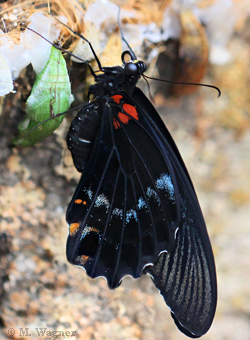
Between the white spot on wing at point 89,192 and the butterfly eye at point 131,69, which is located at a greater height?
the butterfly eye at point 131,69

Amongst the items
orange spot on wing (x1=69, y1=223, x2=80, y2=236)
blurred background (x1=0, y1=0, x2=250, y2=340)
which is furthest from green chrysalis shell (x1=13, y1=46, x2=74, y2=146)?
orange spot on wing (x1=69, y1=223, x2=80, y2=236)

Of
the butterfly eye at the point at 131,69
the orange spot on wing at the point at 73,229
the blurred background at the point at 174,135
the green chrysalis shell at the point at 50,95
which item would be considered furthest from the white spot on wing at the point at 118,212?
the butterfly eye at the point at 131,69

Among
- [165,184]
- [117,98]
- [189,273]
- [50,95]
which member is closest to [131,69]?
[117,98]

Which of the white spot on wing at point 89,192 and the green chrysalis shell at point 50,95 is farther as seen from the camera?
the white spot on wing at point 89,192

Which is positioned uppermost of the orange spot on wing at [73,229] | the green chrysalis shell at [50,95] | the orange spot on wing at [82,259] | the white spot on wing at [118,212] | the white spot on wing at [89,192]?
the green chrysalis shell at [50,95]

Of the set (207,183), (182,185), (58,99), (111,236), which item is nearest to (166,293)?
(111,236)

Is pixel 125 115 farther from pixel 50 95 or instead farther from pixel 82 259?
pixel 82 259

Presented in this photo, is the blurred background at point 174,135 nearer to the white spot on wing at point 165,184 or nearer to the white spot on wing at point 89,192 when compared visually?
the white spot on wing at point 89,192
